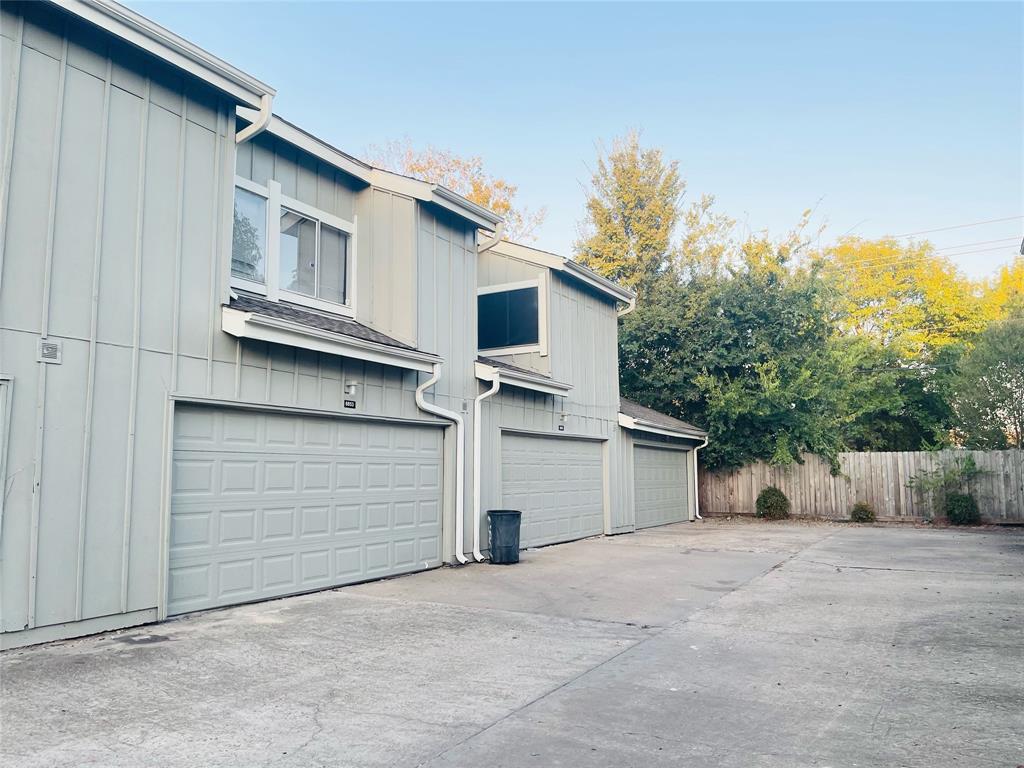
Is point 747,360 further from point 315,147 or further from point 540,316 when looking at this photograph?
point 315,147

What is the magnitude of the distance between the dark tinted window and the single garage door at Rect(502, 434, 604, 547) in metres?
2.12

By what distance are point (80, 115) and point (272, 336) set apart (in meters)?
2.46

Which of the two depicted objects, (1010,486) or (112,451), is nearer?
(112,451)

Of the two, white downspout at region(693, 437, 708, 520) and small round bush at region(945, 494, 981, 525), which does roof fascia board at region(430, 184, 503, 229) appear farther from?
small round bush at region(945, 494, 981, 525)

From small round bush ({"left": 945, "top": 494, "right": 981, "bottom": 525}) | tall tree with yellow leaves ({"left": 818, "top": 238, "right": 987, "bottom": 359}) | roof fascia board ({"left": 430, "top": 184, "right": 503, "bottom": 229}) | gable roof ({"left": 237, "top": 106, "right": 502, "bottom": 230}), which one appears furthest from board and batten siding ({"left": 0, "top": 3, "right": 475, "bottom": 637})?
tall tree with yellow leaves ({"left": 818, "top": 238, "right": 987, "bottom": 359})

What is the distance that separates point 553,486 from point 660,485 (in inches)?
216

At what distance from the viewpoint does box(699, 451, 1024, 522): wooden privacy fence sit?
16891 millimetres

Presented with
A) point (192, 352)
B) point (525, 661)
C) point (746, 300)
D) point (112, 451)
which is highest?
point (746, 300)

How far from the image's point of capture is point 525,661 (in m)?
5.07

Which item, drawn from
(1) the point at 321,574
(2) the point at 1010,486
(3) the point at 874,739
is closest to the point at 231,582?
(1) the point at 321,574

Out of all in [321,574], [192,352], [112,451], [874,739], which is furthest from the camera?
[321,574]

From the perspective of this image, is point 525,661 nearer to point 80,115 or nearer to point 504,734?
point 504,734

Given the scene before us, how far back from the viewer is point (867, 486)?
18.4 meters

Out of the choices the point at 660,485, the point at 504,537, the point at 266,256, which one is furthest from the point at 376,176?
the point at 660,485
